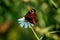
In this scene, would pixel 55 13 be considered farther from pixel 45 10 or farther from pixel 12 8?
pixel 12 8

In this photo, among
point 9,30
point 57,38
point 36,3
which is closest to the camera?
point 57,38

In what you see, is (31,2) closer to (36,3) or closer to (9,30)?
(36,3)

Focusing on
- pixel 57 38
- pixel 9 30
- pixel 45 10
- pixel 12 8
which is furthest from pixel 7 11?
pixel 57 38

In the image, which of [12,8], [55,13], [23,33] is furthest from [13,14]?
[55,13]

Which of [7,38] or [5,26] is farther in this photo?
[5,26]

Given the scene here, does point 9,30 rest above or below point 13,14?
below

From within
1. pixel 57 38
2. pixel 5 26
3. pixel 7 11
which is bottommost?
pixel 57 38

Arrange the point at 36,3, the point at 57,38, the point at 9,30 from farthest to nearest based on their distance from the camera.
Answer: the point at 9,30 → the point at 36,3 → the point at 57,38
